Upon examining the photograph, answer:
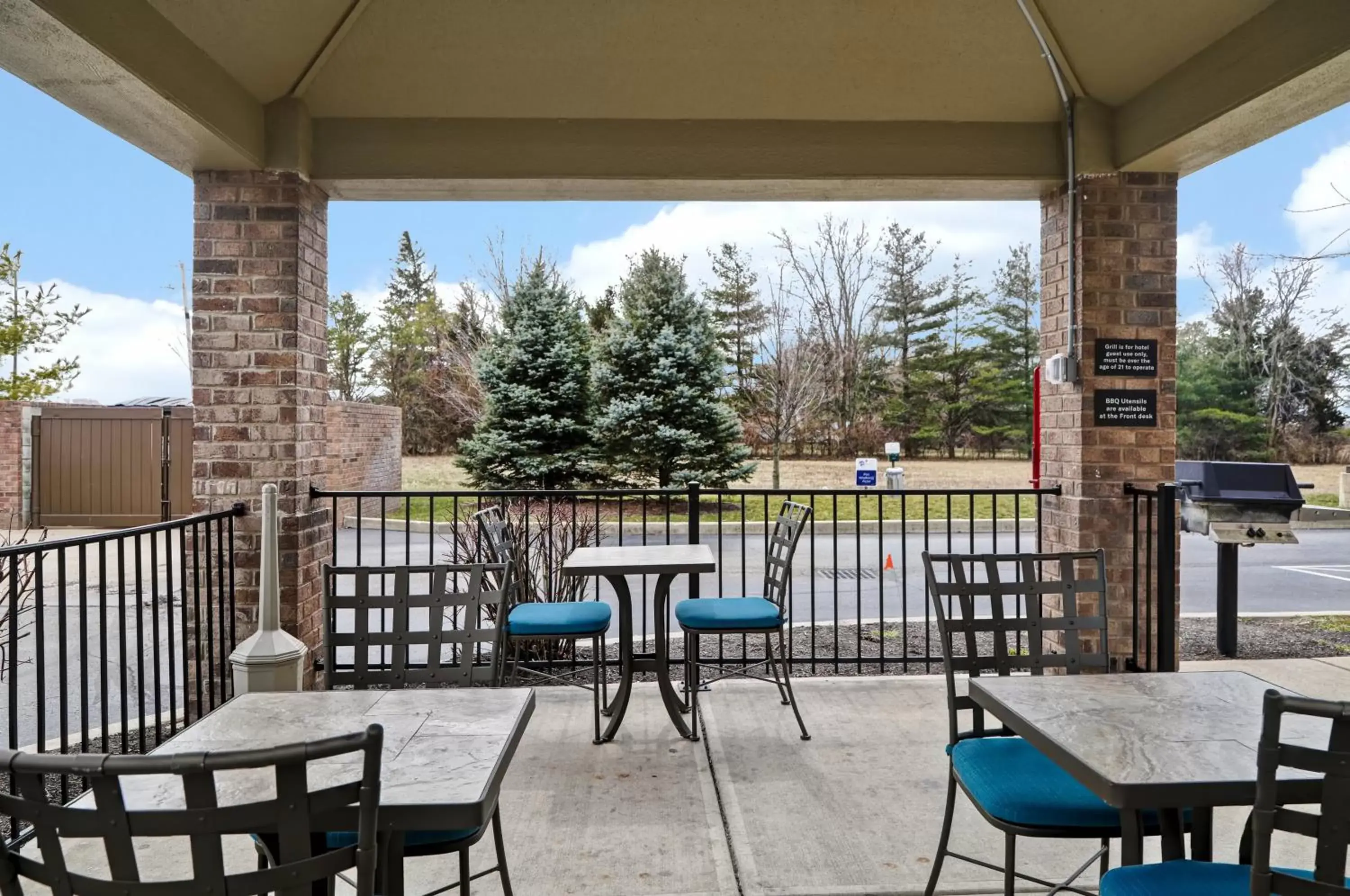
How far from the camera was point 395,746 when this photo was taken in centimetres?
157

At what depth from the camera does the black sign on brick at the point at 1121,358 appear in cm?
398

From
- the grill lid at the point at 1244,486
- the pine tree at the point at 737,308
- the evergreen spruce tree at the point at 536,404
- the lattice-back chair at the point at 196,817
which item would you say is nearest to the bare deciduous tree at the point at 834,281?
the pine tree at the point at 737,308

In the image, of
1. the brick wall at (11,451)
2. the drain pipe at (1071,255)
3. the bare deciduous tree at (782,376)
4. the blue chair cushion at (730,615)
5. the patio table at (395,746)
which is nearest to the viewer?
the patio table at (395,746)

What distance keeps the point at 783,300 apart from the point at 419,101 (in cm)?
1386

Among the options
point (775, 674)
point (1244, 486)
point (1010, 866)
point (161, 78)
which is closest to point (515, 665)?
point (775, 674)

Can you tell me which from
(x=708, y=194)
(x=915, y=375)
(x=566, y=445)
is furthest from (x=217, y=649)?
(x=915, y=375)

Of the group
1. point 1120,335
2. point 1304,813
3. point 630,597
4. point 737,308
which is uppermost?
point 737,308

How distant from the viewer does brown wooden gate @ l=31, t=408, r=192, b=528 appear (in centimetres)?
1315

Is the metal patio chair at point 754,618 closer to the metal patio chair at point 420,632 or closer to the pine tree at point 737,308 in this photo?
the metal patio chair at point 420,632

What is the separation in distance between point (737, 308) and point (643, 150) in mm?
14257

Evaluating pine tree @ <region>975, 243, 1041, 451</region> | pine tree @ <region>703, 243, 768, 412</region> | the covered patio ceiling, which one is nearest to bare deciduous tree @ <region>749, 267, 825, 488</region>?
pine tree @ <region>703, 243, 768, 412</region>

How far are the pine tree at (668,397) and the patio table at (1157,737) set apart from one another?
11702 millimetres

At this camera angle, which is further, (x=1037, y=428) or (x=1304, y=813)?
(x=1037, y=428)

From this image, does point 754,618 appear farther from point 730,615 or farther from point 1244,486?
point 1244,486
